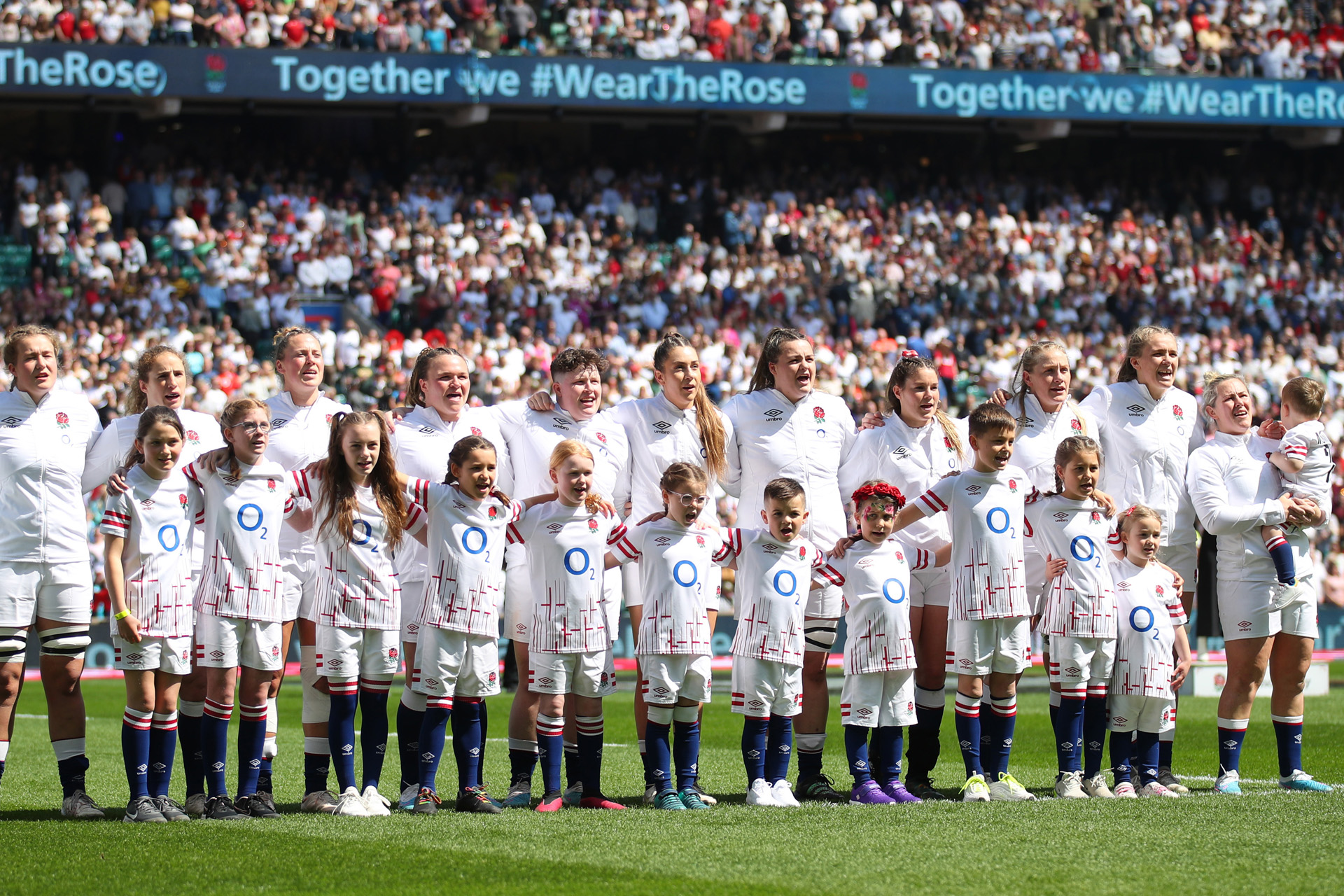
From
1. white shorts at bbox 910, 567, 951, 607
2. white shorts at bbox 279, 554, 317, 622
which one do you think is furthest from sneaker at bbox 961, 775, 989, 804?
white shorts at bbox 279, 554, 317, 622

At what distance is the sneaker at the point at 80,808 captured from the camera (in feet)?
23.5

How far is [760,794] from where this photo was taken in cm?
747

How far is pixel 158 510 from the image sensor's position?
7105 mm

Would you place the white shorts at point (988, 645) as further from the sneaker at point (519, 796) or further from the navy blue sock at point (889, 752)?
the sneaker at point (519, 796)

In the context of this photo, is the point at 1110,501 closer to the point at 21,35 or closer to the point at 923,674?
the point at 923,674

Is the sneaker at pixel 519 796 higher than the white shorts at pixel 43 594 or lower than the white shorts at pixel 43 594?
lower

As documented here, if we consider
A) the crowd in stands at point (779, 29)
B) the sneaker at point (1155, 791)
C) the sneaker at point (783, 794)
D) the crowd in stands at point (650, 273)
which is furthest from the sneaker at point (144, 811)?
the crowd in stands at point (779, 29)

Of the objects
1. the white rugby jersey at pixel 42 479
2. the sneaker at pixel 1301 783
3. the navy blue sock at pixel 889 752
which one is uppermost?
the white rugby jersey at pixel 42 479

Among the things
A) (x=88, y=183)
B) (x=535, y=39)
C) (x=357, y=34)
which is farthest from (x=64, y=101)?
(x=535, y=39)

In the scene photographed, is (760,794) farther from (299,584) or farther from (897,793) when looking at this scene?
(299,584)

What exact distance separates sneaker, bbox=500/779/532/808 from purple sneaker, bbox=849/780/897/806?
4.94 ft

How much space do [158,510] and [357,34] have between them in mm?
19546

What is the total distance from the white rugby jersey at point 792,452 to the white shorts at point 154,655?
2.73 metres

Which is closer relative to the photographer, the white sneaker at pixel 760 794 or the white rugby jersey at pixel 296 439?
the white sneaker at pixel 760 794
